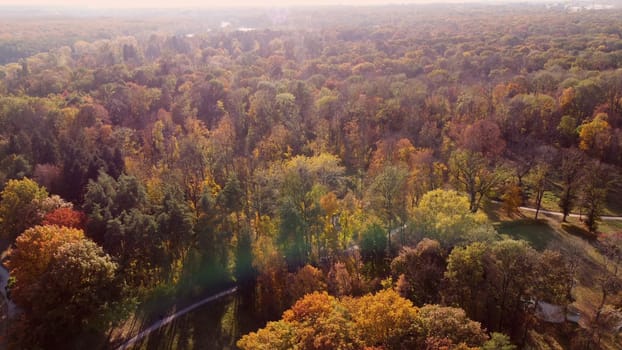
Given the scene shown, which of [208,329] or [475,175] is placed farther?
[475,175]

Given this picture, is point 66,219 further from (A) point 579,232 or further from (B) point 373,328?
(A) point 579,232

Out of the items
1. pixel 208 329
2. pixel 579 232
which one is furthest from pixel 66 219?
pixel 579 232

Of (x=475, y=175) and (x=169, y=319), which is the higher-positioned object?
(x=475, y=175)

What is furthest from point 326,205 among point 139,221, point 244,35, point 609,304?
point 244,35

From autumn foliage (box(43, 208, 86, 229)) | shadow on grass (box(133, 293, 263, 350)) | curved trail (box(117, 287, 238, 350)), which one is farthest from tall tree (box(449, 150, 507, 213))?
autumn foliage (box(43, 208, 86, 229))

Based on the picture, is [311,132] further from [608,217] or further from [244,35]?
[244,35]

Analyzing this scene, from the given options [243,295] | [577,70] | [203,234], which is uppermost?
[577,70]

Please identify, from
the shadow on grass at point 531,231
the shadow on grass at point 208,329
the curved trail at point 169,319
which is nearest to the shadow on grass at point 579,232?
the shadow on grass at point 531,231
